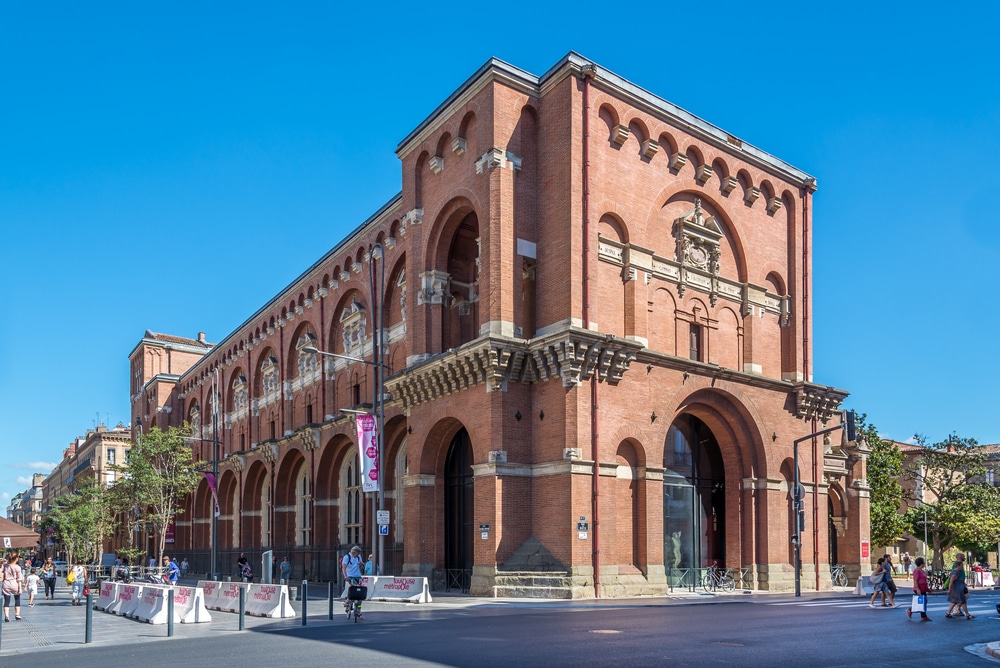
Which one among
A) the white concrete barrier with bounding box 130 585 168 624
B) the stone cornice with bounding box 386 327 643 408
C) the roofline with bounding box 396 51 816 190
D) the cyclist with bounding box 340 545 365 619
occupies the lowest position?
the white concrete barrier with bounding box 130 585 168 624

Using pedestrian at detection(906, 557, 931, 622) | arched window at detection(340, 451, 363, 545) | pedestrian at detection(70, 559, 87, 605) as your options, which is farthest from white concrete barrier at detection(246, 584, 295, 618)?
arched window at detection(340, 451, 363, 545)

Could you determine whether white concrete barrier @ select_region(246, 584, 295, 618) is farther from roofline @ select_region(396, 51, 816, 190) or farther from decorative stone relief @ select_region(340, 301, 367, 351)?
decorative stone relief @ select_region(340, 301, 367, 351)

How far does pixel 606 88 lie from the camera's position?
3272 cm

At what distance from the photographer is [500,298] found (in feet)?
102

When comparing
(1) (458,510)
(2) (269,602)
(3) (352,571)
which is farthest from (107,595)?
(1) (458,510)

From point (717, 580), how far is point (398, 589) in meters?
12.9

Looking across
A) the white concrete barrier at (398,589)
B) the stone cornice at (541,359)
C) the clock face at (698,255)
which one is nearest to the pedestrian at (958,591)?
the stone cornice at (541,359)

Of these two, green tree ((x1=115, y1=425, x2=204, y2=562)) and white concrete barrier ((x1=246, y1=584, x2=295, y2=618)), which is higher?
green tree ((x1=115, y1=425, x2=204, y2=562))

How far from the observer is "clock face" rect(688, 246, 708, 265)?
36031 millimetres

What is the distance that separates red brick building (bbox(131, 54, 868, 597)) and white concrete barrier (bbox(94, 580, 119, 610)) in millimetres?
9531

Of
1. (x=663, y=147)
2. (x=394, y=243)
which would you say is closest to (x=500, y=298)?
(x=663, y=147)

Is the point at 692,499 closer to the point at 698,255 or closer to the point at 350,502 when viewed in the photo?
the point at 698,255

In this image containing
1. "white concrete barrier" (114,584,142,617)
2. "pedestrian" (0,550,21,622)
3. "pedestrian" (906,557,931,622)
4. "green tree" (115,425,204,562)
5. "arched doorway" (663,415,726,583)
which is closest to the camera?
"pedestrian" (906,557,931,622)

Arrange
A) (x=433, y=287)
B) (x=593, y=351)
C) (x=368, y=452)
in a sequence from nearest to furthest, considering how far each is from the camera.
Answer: (x=593, y=351) < (x=368, y=452) < (x=433, y=287)
